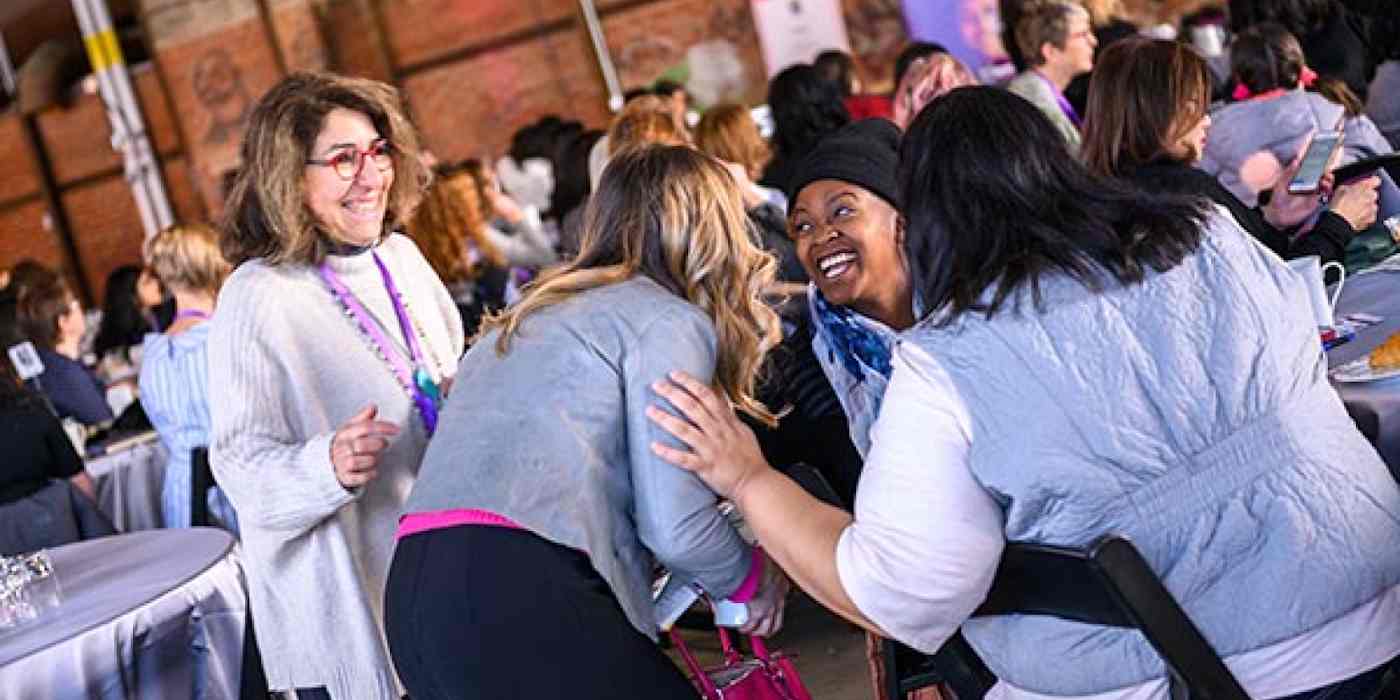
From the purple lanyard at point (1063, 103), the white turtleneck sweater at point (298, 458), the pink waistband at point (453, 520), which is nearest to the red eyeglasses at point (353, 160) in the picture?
the white turtleneck sweater at point (298, 458)

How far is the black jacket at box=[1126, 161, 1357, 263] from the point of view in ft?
11.8

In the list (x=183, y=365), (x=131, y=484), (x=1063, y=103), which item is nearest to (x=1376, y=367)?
(x=1063, y=103)

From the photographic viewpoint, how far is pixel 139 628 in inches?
131

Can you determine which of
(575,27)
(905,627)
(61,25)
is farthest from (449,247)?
(61,25)

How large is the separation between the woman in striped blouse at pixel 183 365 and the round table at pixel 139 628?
1496mm

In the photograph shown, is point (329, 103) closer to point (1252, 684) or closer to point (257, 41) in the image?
point (1252, 684)

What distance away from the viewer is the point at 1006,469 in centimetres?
190

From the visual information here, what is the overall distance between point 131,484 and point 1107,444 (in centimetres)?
538

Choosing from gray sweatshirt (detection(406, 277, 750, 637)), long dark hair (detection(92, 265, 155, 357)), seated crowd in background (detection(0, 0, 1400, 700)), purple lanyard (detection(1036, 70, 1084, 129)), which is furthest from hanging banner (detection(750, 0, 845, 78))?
gray sweatshirt (detection(406, 277, 750, 637))

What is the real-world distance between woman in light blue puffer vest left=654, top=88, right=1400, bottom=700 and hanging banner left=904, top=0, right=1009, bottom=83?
7.75 metres

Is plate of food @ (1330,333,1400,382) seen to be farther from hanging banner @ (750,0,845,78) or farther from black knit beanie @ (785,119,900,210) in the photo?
hanging banner @ (750,0,845,78)

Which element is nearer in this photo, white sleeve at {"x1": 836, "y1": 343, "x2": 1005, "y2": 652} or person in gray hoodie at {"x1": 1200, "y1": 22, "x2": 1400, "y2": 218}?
white sleeve at {"x1": 836, "y1": 343, "x2": 1005, "y2": 652}

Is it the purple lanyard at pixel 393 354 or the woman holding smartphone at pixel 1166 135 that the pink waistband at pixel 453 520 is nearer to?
the purple lanyard at pixel 393 354

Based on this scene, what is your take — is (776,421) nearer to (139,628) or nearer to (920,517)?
(920,517)
